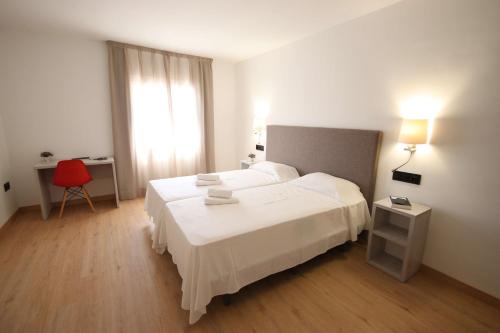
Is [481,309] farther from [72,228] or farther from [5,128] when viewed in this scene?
[5,128]

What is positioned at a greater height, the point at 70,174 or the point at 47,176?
the point at 70,174

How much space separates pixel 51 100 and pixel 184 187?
8.61 ft

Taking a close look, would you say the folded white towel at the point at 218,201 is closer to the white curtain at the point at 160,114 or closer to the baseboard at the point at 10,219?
the white curtain at the point at 160,114

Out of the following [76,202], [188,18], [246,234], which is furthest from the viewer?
[76,202]

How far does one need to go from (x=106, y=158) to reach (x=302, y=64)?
345 cm

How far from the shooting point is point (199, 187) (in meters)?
2.85

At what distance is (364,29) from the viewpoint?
8.29 ft

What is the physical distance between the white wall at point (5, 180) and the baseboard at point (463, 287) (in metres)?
4.91

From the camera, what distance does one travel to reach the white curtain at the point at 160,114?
12.6ft

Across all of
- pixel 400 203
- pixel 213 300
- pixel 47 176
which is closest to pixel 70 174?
pixel 47 176

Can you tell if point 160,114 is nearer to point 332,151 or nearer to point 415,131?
point 332,151

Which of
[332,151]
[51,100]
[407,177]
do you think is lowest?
[407,177]

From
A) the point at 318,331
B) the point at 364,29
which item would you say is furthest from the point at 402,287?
the point at 364,29

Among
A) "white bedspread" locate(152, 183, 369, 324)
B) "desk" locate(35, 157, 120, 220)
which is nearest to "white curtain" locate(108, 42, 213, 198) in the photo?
"desk" locate(35, 157, 120, 220)
